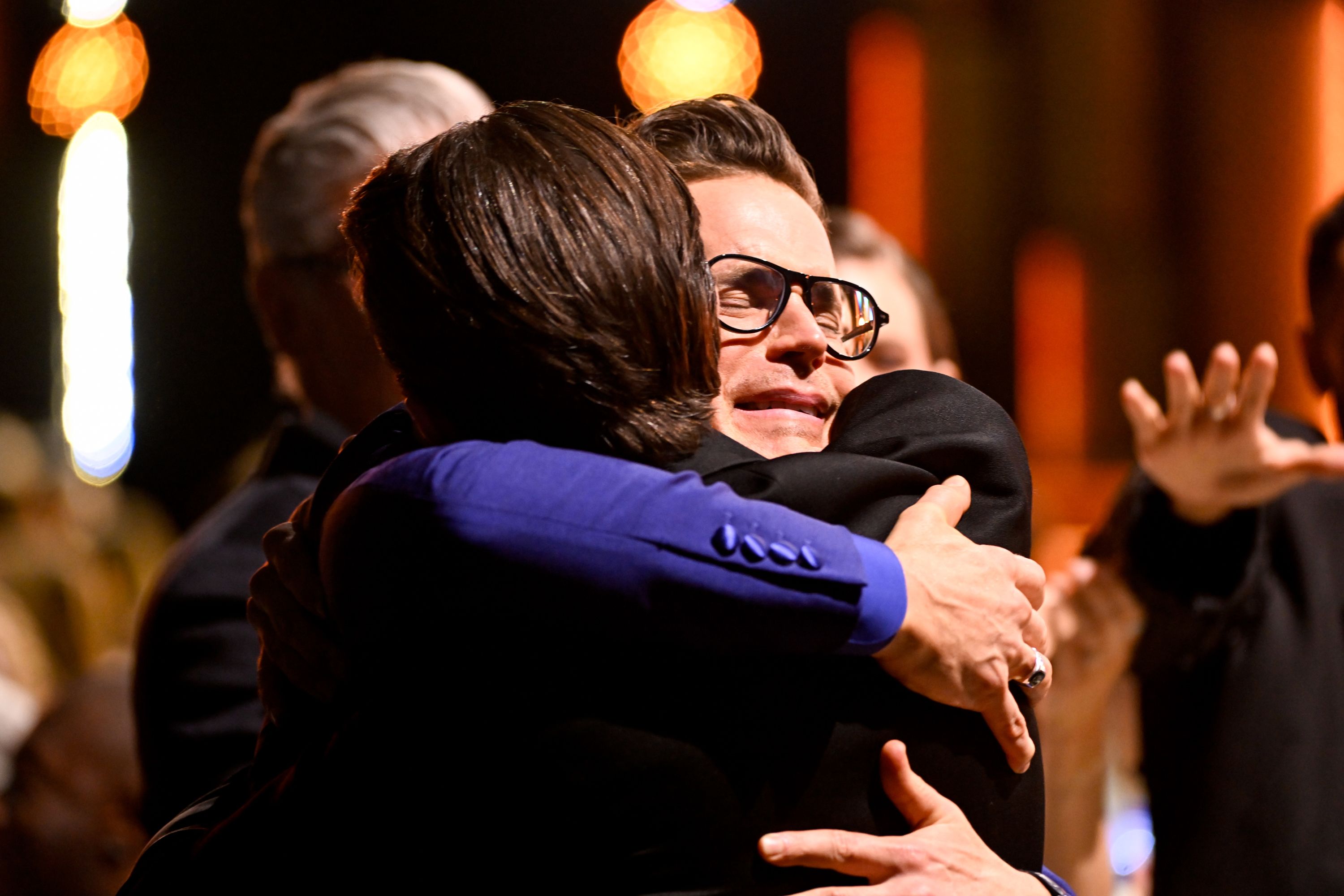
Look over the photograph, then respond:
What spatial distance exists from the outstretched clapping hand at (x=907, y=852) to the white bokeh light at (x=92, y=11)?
9.31 m

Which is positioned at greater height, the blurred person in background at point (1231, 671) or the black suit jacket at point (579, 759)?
the black suit jacket at point (579, 759)

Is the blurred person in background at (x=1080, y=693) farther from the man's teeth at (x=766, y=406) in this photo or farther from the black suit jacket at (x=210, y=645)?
the black suit jacket at (x=210, y=645)

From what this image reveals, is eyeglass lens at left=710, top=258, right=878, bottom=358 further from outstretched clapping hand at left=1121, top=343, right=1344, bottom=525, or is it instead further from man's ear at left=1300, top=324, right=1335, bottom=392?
man's ear at left=1300, top=324, right=1335, bottom=392

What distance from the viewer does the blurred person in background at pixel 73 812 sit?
2.67 metres

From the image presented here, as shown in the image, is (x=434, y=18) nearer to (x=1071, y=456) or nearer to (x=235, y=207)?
(x=235, y=207)

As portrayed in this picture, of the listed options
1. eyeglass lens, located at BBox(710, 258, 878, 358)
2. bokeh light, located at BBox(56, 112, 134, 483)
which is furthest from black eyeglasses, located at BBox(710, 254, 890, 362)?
bokeh light, located at BBox(56, 112, 134, 483)

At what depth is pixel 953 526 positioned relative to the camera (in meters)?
1.23

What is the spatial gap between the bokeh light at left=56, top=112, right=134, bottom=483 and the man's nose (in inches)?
356

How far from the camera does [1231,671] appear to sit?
7.66 feet

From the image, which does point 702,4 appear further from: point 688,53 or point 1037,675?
point 1037,675

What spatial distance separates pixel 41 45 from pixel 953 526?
10.7 meters

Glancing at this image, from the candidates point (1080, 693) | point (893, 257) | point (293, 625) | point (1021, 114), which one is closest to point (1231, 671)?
point (1080, 693)

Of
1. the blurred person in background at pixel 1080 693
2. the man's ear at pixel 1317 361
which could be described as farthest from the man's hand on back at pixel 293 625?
the man's ear at pixel 1317 361

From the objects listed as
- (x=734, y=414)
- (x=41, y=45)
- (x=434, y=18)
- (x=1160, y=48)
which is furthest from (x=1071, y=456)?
(x=41, y=45)
